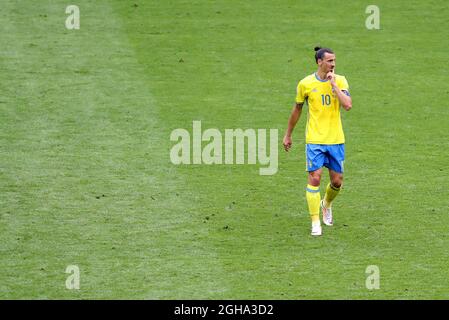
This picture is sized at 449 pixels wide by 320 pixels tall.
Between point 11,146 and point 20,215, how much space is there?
335 centimetres

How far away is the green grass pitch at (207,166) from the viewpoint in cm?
1238

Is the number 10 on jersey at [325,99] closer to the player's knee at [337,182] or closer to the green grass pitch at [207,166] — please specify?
the player's knee at [337,182]

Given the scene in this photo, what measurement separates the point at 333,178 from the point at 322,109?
Result: 965 millimetres

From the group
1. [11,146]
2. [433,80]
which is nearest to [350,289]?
[11,146]

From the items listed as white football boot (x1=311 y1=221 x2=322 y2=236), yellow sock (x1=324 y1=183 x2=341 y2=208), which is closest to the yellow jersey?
yellow sock (x1=324 y1=183 x2=341 y2=208)

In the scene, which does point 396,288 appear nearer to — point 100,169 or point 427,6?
point 100,169

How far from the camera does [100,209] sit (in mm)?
14688

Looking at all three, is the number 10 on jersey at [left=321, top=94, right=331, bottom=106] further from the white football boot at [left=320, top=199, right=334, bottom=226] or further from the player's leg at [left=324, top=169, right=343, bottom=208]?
the white football boot at [left=320, top=199, right=334, bottom=226]

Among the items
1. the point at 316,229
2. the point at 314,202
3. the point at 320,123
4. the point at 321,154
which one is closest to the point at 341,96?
the point at 320,123

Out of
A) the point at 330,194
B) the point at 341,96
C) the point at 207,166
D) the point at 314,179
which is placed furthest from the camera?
the point at 207,166

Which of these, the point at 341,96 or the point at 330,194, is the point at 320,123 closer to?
the point at 341,96

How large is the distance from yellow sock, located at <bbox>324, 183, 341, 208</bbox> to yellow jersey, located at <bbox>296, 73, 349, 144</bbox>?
732 millimetres

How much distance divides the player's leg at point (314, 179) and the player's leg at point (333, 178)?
6.5 inches

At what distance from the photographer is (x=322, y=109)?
44.1 ft
